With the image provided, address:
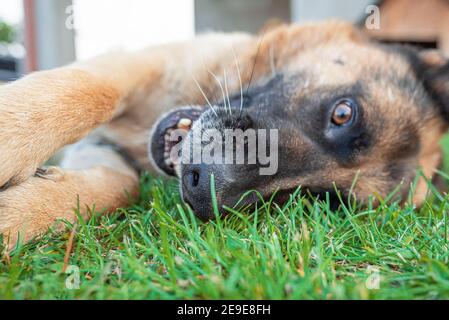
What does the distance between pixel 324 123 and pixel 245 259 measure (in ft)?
3.54

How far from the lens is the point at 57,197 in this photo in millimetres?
1876

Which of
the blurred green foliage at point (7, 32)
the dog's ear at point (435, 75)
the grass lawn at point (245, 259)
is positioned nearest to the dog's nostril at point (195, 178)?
the grass lawn at point (245, 259)

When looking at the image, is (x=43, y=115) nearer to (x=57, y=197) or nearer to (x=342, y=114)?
(x=57, y=197)

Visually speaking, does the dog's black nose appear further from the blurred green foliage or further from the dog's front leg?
the blurred green foliage

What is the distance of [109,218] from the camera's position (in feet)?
6.46

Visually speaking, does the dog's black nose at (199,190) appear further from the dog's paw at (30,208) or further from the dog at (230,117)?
the dog's paw at (30,208)

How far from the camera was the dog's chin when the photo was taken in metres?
2.38

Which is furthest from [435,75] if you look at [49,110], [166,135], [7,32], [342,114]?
[7,32]

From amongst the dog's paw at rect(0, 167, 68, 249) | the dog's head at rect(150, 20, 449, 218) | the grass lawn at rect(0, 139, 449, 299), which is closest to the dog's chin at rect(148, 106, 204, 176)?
the dog's head at rect(150, 20, 449, 218)

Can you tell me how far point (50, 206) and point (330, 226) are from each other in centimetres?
110

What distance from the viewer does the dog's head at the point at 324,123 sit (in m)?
1.88

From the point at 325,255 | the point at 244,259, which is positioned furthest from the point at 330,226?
the point at 244,259

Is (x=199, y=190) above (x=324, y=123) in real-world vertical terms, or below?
below

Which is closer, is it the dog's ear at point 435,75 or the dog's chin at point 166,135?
the dog's chin at point 166,135
